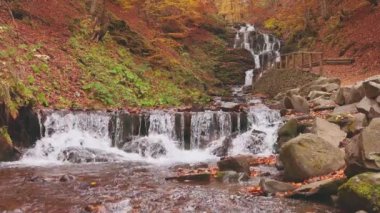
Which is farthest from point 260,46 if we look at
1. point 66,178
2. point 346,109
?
point 66,178

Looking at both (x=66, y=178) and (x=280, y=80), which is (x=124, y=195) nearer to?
(x=66, y=178)

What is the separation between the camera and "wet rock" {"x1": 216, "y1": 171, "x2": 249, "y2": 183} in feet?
31.7

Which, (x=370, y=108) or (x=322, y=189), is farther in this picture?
(x=370, y=108)

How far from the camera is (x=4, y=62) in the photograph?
567 inches

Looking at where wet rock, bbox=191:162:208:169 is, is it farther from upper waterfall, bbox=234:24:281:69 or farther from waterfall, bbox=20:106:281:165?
upper waterfall, bbox=234:24:281:69

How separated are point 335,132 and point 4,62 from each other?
397 inches

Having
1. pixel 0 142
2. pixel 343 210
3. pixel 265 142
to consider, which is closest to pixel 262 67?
pixel 265 142

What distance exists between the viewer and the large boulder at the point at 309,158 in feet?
29.5

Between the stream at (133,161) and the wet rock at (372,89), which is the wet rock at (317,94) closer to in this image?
the stream at (133,161)

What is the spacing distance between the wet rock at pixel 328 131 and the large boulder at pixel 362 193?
4.80m

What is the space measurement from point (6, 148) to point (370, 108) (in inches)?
384

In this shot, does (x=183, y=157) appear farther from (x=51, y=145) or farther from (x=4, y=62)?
(x=4, y=62)

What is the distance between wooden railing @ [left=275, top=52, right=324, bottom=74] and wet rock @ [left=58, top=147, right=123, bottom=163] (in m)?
12.9

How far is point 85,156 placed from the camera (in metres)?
13.4
